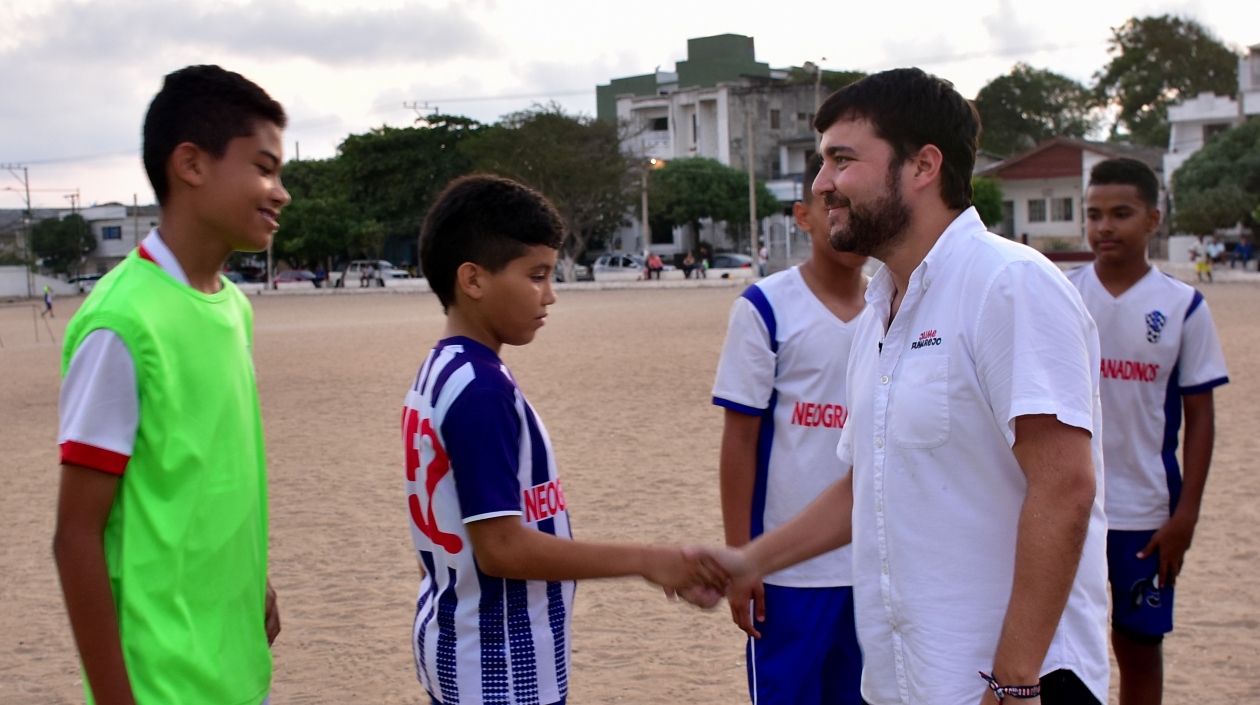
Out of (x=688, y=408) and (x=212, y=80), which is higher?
(x=212, y=80)

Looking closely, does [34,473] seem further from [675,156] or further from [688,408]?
[675,156]

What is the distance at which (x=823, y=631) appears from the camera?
3.45 metres

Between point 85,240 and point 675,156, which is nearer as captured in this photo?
point 675,156

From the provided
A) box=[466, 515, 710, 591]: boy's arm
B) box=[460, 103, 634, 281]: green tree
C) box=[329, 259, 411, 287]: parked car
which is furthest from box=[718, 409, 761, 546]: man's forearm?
box=[329, 259, 411, 287]: parked car

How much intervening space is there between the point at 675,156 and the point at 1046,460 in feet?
228

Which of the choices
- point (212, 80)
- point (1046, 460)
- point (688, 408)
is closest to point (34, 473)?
point (688, 408)

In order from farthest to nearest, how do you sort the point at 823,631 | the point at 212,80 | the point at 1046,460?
the point at 823,631 → the point at 212,80 → the point at 1046,460

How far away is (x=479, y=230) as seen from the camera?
8.87 feet

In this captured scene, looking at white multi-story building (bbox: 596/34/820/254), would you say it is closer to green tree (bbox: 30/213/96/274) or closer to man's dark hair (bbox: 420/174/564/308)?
green tree (bbox: 30/213/96/274)

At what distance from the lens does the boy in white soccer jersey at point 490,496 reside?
2.41 meters

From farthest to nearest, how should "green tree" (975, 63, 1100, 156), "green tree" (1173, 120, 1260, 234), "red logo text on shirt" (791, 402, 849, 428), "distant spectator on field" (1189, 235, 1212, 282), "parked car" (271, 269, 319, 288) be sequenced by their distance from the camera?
"green tree" (975, 63, 1100, 156), "parked car" (271, 269, 319, 288), "green tree" (1173, 120, 1260, 234), "distant spectator on field" (1189, 235, 1212, 282), "red logo text on shirt" (791, 402, 849, 428)

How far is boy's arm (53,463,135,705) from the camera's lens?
2223 millimetres

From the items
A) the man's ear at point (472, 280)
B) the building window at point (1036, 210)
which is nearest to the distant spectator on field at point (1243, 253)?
the building window at point (1036, 210)

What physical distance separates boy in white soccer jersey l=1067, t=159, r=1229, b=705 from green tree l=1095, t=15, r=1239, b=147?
71781mm
